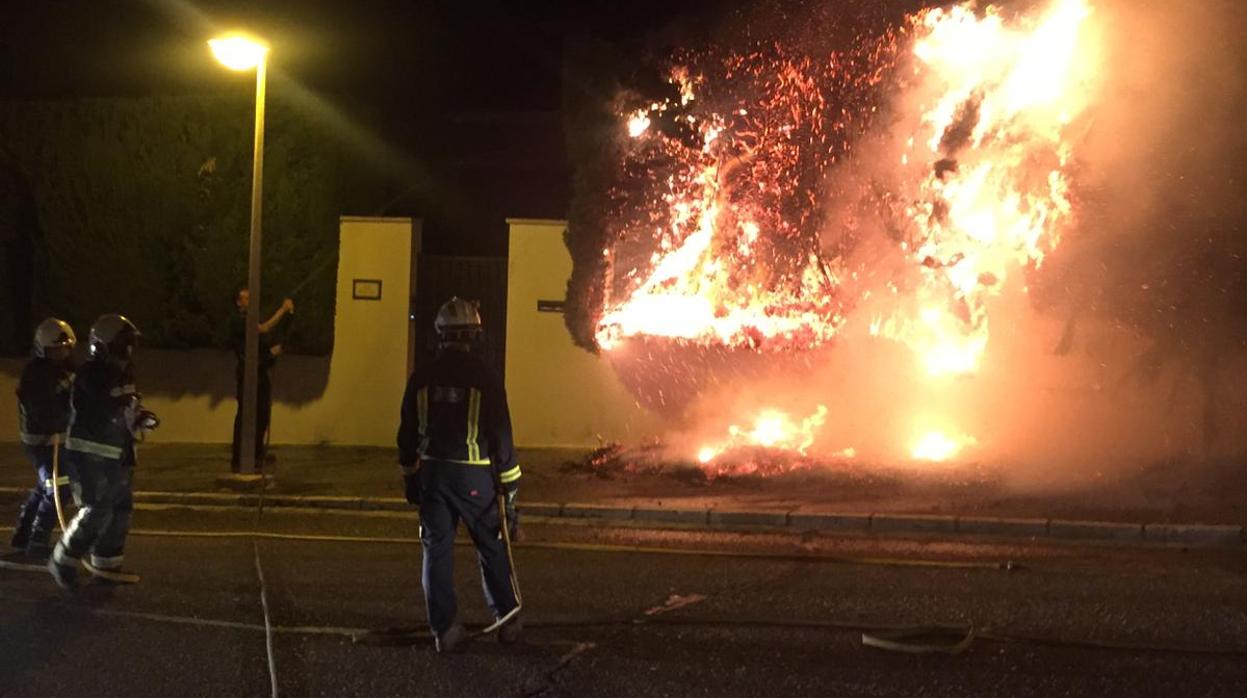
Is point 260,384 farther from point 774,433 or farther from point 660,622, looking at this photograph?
point 660,622

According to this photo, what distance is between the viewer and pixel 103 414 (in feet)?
25.1

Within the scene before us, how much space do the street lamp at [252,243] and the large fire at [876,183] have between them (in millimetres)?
4260

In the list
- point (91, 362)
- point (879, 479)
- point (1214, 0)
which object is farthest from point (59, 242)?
point (1214, 0)

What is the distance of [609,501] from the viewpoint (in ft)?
38.6

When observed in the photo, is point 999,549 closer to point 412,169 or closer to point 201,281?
point 201,281

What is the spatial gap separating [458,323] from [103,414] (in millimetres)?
2699

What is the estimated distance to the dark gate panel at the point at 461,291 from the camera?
1630 centimetres

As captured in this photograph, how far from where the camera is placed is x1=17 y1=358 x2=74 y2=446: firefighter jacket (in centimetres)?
863

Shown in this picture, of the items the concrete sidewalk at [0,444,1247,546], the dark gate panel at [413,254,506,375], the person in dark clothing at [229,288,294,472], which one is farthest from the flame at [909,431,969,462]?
the person in dark clothing at [229,288,294,472]

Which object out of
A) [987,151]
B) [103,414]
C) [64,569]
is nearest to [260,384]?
[103,414]

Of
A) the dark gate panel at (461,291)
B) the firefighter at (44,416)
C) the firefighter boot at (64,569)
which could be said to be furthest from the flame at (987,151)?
the firefighter boot at (64,569)

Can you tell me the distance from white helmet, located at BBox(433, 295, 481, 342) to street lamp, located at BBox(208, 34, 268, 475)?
6.83m

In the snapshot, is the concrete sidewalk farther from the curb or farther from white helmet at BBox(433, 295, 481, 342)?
white helmet at BBox(433, 295, 481, 342)

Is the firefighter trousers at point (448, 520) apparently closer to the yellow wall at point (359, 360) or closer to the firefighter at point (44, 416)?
the firefighter at point (44, 416)
